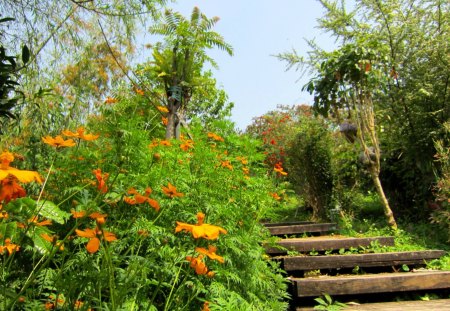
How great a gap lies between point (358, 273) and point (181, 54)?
2.65 meters

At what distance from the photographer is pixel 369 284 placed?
258cm

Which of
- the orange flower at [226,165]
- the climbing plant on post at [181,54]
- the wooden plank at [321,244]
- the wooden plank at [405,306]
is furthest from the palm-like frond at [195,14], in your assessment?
the wooden plank at [405,306]

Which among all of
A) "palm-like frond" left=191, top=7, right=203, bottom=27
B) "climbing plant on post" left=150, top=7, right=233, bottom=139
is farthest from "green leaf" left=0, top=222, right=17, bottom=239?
"palm-like frond" left=191, top=7, right=203, bottom=27

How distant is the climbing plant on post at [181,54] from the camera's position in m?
3.68

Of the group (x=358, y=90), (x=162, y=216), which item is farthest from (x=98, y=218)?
(x=358, y=90)

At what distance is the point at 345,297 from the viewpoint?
8.57ft

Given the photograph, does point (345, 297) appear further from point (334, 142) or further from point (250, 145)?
point (334, 142)

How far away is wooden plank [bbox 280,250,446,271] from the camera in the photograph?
112 inches

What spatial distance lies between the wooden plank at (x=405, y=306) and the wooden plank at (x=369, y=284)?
3.3 inches

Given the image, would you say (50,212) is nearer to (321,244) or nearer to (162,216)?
(162,216)

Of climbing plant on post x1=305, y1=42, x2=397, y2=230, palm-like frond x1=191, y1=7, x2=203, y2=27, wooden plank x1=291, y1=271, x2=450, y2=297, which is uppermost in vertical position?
palm-like frond x1=191, y1=7, x2=203, y2=27

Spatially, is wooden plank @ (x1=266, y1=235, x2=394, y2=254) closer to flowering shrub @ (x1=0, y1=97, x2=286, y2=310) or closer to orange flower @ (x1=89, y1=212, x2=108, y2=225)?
flowering shrub @ (x1=0, y1=97, x2=286, y2=310)

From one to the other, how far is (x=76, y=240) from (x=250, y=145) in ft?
5.06

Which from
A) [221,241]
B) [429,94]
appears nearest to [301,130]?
[429,94]
